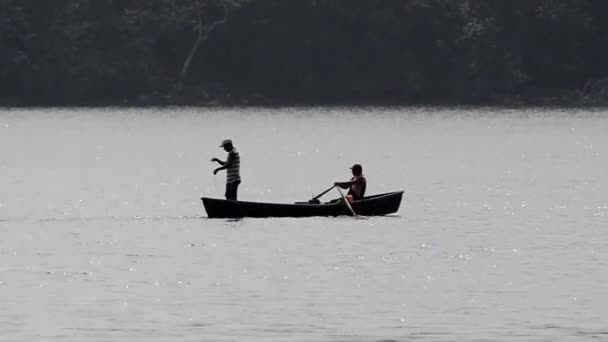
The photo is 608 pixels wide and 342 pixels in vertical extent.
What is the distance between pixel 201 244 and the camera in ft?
147

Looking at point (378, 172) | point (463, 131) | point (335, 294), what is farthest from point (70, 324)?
point (463, 131)

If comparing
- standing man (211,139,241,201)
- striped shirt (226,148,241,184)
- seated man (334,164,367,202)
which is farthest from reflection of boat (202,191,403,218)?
striped shirt (226,148,241,184)

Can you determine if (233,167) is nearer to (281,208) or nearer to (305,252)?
(281,208)

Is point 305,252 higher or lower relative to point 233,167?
lower

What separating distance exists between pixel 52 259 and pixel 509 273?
9.75 metres
